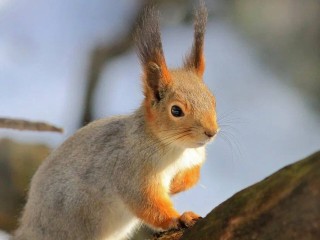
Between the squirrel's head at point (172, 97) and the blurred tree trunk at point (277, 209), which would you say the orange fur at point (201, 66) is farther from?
the blurred tree trunk at point (277, 209)

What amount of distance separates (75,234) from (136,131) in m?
0.43

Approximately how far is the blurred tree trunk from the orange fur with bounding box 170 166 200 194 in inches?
23.6

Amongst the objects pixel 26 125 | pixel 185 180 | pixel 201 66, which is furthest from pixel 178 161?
pixel 26 125

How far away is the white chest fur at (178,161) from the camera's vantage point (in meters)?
1.99

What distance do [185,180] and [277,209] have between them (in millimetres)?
818

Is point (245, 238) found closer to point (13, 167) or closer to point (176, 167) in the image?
point (176, 167)

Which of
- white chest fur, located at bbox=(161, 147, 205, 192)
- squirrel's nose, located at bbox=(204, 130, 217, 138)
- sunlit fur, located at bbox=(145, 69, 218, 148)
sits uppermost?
sunlit fur, located at bbox=(145, 69, 218, 148)

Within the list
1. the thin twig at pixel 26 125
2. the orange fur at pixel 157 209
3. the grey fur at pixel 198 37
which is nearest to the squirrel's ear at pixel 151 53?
Answer: the grey fur at pixel 198 37

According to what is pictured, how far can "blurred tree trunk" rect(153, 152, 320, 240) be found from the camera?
4.18 feet

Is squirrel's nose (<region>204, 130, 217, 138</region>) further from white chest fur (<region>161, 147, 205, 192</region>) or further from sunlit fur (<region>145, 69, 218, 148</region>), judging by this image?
white chest fur (<region>161, 147, 205, 192</region>)

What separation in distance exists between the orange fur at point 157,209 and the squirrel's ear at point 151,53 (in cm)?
32

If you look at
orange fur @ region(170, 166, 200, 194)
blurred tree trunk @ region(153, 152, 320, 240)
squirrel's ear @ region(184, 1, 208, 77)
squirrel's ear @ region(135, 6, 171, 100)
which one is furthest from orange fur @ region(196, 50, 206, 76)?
blurred tree trunk @ region(153, 152, 320, 240)

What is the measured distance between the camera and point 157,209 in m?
1.91

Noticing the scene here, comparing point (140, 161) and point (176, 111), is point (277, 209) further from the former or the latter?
point (140, 161)
